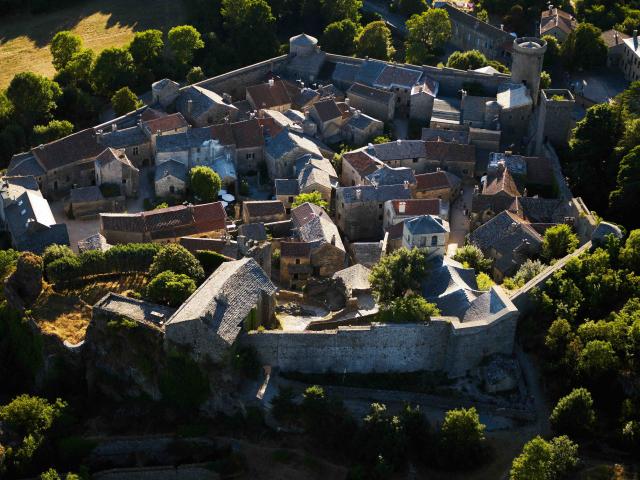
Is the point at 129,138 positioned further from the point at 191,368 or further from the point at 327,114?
the point at 191,368

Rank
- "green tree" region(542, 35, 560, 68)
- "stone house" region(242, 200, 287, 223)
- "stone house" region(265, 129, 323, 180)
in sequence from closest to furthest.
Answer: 1. "stone house" region(242, 200, 287, 223)
2. "stone house" region(265, 129, 323, 180)
3. "green tree" region(542, 35, 560, 68)

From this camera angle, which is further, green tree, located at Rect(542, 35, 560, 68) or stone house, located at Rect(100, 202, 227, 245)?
green tree, located at Rect(542, 35, 560, 68)

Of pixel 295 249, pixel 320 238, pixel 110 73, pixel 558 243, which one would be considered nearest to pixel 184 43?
pixel 110 73

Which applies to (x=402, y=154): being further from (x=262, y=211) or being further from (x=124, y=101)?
(x=124, y=101)

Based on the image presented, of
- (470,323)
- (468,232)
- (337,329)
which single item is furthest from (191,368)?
(468,232)

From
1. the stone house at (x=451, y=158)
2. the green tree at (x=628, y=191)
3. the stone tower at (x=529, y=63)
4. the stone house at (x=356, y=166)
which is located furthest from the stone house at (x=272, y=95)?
the green tree at (x=628, y=191)

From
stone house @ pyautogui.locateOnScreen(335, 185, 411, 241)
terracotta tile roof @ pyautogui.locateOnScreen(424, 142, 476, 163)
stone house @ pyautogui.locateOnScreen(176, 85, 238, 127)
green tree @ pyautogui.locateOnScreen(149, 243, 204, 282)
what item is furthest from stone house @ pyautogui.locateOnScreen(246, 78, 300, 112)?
green tree @ pyautogui.locateOnScreen(149, 243, 204, 282)

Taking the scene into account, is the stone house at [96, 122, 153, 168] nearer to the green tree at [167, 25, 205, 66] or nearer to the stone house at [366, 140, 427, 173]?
the stone house at [366, 140, 427, 173]
